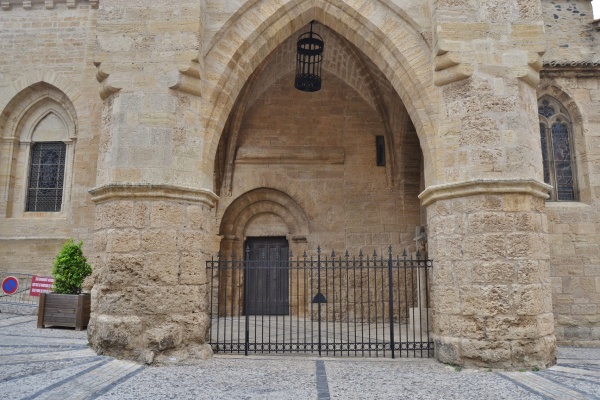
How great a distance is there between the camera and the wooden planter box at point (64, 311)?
7434 millimetres

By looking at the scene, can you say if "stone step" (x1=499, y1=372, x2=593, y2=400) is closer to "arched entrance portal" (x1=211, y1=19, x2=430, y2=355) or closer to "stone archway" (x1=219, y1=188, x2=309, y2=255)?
"arched entrance portal" (x1=211, y1=19, x2=430, y2=355)

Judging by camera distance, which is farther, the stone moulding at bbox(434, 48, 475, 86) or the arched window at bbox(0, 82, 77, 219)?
the arched window at bbox(0, 82, 77, 219)

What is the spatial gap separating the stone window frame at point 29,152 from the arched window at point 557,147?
32.3 ft

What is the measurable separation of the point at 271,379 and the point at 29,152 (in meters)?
8.77

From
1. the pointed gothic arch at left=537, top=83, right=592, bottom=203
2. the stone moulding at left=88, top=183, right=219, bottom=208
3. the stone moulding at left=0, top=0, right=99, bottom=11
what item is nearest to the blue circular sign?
the stone moulding at left=88, top=183, right=219, bottom=208

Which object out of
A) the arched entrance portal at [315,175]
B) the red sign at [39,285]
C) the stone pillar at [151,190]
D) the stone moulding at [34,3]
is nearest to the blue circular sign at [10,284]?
the red sign at [39,285]

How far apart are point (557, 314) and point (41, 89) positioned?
37.8 feet

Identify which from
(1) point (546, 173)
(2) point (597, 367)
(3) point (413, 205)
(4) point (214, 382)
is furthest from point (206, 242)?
(1) point (546, 173)

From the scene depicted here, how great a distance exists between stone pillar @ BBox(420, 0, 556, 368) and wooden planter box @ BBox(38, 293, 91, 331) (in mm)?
5640

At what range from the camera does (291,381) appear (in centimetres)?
459

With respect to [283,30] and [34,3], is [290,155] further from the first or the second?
[34,3]

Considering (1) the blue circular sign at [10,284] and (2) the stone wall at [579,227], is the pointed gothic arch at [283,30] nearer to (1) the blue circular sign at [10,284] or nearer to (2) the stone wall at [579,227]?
(2) the stone wall at [579,227]

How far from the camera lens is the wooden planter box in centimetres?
743

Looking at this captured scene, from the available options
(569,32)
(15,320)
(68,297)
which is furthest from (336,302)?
(569,32)
